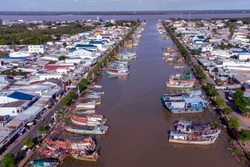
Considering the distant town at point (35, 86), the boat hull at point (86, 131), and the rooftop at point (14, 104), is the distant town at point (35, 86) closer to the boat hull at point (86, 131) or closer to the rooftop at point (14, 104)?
the rooftop at point (14, 104)

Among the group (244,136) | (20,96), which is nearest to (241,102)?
(244,136)

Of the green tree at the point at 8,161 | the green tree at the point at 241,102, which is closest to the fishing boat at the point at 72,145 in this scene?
the green tree at the point at 8,161

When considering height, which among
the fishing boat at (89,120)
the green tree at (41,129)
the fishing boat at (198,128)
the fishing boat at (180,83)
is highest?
the fishing boat at (180,83)

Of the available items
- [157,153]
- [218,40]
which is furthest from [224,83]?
Answer: [218,40]

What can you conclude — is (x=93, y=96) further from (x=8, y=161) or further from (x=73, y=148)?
(x=8, y=161)

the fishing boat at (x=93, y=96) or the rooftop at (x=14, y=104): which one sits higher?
the rooftop at (x=14, y=104)

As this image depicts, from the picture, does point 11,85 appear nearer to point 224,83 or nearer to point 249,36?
point 224,83
